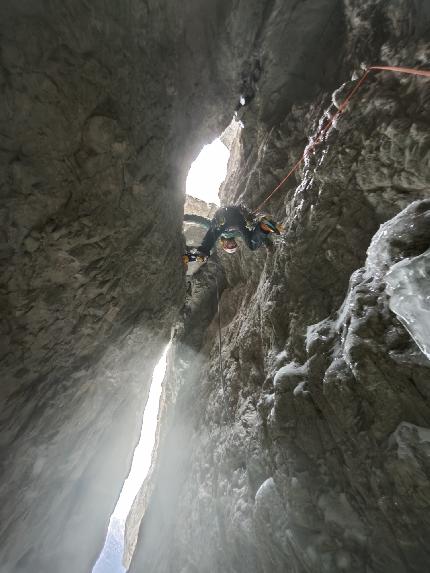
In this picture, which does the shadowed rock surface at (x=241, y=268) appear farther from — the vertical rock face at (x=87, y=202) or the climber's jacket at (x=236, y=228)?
the climber's jacket at (x=236, y=228)

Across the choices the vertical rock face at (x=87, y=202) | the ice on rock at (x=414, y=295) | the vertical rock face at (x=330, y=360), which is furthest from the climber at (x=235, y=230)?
the ice on rock at (x=414, y=295)

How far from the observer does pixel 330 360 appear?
376 cm

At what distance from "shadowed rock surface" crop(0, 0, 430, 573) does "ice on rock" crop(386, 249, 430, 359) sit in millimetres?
191

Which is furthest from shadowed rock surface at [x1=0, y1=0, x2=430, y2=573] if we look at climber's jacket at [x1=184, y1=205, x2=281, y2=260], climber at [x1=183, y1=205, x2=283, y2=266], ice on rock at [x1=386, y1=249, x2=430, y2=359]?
climber's jacket at [x1=184, y1=205, x2=281, y2=260]

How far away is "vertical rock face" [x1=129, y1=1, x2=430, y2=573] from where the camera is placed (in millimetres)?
3023

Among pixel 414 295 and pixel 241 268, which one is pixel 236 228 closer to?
pixel 241 268

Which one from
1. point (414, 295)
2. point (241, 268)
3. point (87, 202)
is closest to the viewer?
point (414, 295)

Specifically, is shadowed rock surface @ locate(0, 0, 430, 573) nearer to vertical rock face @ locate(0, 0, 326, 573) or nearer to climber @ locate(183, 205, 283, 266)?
vertical rock face @ locate(0, 0, 326, 573)

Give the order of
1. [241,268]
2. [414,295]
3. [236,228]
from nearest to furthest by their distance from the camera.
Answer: [414,295]
[236,228]
[241,268]

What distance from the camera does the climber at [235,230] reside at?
5.61m

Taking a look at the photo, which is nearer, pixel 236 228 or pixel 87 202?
pixel 87 202

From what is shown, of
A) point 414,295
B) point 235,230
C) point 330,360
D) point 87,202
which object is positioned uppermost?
point 87,202

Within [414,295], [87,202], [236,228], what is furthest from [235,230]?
[414,295]

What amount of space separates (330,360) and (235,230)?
3.30 m
